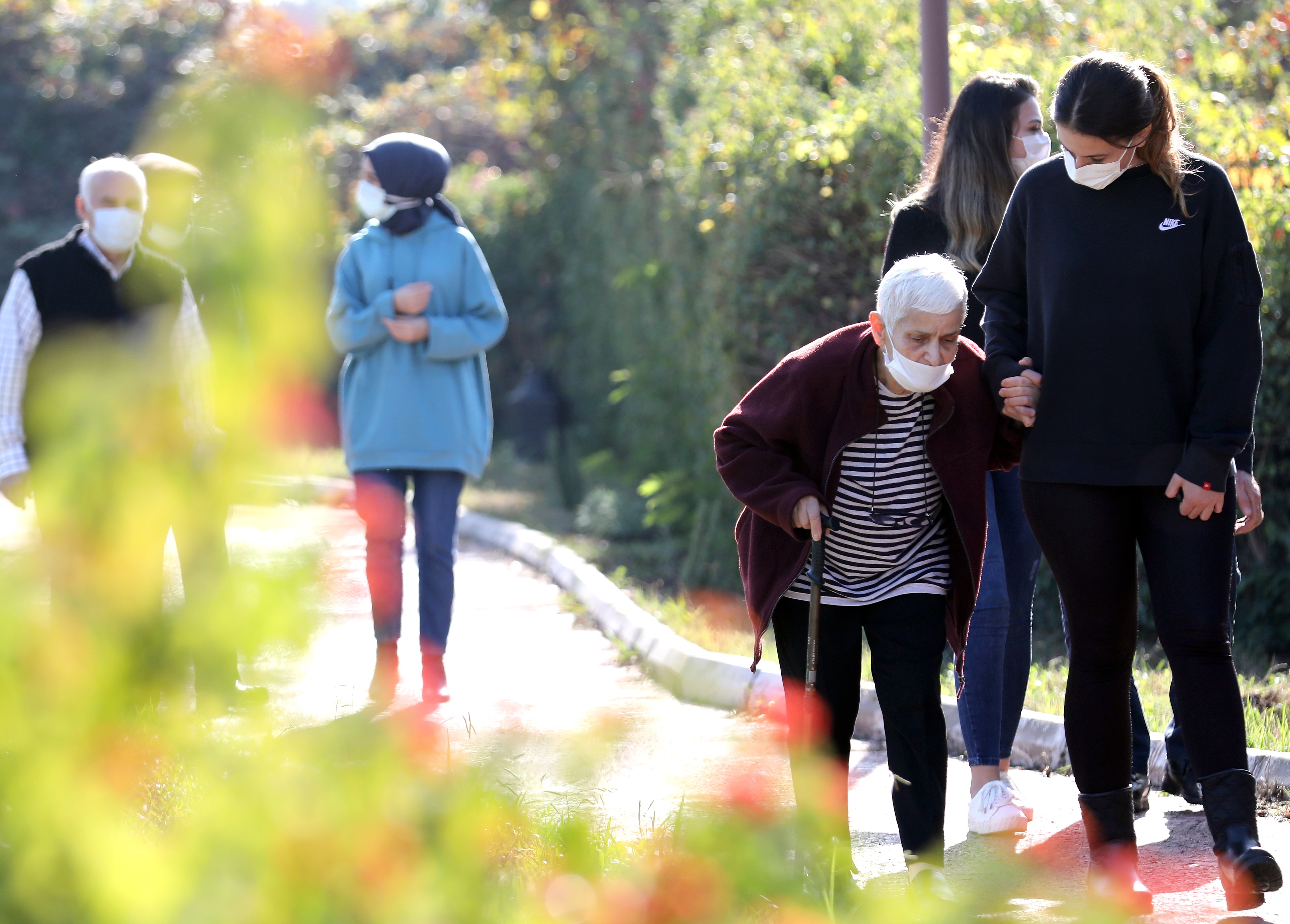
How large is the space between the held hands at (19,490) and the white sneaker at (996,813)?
2626 millimetres

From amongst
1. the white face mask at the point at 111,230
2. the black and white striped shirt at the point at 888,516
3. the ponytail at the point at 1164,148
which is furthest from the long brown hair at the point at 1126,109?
the white face mask at the point at 111,230

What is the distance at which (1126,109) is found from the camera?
125 inches

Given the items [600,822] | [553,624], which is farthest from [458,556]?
[600,822]

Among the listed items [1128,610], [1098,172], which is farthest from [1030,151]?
[1128,610]

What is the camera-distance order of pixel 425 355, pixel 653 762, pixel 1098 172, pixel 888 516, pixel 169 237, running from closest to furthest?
pixel 169 237
pixel 653 762
pixel 1098 172
pixel 888 516
pixel 425 355

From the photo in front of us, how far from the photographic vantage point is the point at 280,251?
1.08 m

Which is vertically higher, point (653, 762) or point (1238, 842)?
point (653, 762)

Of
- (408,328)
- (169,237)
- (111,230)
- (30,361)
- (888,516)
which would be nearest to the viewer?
(169,237)

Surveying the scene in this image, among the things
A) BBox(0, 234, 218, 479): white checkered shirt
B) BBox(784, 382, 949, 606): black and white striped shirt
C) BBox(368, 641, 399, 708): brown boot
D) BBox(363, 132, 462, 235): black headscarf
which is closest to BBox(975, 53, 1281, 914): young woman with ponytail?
BBox(784, 382, 949, 606): black and white striped shirt

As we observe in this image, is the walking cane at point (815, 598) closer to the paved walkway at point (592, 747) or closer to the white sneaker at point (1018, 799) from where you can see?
the paved walkway at point (592, 747)

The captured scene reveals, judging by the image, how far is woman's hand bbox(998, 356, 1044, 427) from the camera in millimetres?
3389

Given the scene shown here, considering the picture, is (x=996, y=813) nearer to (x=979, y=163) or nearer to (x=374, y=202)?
(x=979, y=163)

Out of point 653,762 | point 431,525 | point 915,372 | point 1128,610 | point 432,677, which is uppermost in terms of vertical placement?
point 915,372

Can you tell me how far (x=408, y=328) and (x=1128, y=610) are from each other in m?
3.10
